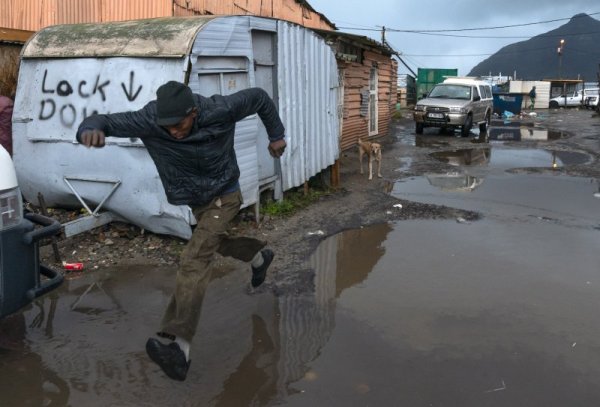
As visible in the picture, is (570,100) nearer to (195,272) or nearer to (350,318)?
(350,318)

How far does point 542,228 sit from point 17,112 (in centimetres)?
649

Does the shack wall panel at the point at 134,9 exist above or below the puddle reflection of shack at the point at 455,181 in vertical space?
above

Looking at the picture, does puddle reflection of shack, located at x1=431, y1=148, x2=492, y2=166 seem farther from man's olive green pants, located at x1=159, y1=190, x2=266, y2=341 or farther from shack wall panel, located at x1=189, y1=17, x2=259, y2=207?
man's olive green pants, located at x1=159, y1=190, x2=266, y2=341

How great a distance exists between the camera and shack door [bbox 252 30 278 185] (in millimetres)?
7031

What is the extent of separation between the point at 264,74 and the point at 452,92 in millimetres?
14568

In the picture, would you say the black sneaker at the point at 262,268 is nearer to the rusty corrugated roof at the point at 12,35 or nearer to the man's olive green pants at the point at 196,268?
the man's olive green pants at the point at 196,268

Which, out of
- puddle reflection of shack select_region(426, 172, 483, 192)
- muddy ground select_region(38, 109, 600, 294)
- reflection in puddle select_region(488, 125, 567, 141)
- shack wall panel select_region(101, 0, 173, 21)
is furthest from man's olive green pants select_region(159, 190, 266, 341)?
reflection in puddle select_region(488, 125, 567, 141)

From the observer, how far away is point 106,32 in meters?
6.11

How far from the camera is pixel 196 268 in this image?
11.5ft

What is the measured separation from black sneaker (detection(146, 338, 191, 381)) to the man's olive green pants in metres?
0.12

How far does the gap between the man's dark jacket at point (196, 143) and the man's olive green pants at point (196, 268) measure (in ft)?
0.29

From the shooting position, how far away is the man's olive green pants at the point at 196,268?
339 centimetres

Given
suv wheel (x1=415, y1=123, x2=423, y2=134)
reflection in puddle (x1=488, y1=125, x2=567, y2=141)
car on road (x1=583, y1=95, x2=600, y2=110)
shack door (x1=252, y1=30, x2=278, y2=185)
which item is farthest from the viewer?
car on road (x1=583, y1=95, x2=600, y2=110)

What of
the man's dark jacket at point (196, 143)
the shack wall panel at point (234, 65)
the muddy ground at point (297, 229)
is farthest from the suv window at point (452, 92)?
the man's dark jacket at point (196, 143)
